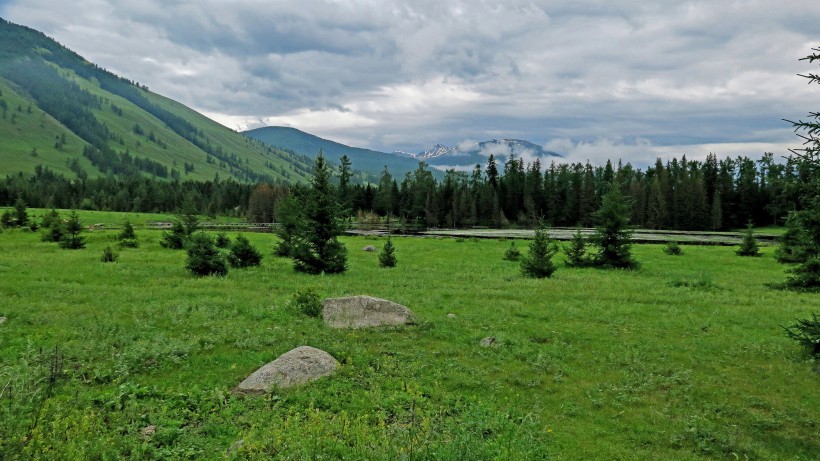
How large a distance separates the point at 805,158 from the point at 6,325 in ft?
81.0

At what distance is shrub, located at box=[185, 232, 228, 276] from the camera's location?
97.2 ft

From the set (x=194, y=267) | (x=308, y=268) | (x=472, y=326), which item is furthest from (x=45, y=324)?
(x=308, y=268)

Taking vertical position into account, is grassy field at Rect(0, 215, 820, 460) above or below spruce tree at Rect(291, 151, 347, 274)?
below

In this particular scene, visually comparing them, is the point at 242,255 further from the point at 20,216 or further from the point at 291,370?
the point at 20,216

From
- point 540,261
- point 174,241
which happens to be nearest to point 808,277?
point 540,261

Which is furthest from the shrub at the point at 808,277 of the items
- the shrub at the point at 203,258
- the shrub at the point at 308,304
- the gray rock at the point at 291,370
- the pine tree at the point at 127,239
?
the pine tree at the point at 127,239

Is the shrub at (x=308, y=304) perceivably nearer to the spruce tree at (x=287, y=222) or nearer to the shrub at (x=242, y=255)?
the shrub at (x=242, y=255)

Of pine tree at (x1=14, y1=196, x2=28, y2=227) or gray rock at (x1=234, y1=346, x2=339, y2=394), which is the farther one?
pine tree at (x1=14, y1=196, x2=28, y2=227)

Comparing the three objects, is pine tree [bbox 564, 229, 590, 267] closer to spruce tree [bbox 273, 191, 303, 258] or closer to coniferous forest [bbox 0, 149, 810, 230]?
spruce tree [bbox 273, 191, 303, 258]

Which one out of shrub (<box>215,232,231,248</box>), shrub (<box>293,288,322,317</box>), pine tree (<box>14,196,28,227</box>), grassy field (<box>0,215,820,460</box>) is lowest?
grassy field (<box>0,215,820,460</box>)

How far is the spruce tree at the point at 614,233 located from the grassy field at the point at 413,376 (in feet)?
44.8

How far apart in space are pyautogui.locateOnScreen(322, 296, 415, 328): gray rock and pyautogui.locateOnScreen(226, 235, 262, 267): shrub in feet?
60.1

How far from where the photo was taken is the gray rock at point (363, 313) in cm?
1825


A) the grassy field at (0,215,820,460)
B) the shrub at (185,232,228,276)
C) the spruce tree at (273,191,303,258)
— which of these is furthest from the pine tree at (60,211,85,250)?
the shrub at (185,232,228,276)
